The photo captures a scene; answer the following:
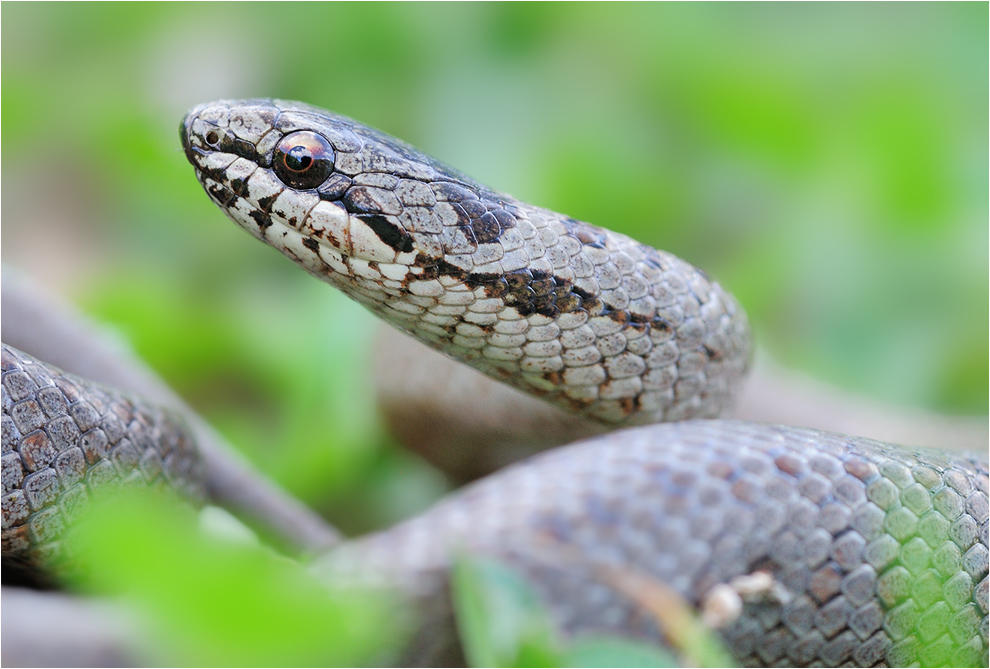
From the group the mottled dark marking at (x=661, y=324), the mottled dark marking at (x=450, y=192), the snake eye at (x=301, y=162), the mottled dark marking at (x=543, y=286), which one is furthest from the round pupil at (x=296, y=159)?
the mottled dark marking at (x=661, y=324)

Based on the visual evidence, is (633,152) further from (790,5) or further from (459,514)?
(459,514)

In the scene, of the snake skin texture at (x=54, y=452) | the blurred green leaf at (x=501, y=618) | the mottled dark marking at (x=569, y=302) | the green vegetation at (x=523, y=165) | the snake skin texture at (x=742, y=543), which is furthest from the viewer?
the green vegetation at (x=523, y=165)

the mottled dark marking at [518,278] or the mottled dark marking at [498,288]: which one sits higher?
the mottled dark marking at [518,278]

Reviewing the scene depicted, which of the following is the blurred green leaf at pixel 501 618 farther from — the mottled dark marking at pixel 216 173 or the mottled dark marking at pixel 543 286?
the mottled dark marking at pixel 216 173

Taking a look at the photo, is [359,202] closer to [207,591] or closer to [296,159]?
[296,159]

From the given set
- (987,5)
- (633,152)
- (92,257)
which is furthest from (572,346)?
(987,5)

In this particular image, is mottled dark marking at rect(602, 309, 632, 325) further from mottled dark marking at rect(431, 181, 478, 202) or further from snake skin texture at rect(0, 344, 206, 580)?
snake skin texture at rect(0, 344, 206, 580)

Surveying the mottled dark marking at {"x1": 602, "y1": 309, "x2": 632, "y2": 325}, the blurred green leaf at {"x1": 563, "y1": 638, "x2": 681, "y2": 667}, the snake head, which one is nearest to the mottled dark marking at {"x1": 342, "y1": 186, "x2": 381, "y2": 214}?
the snake head
